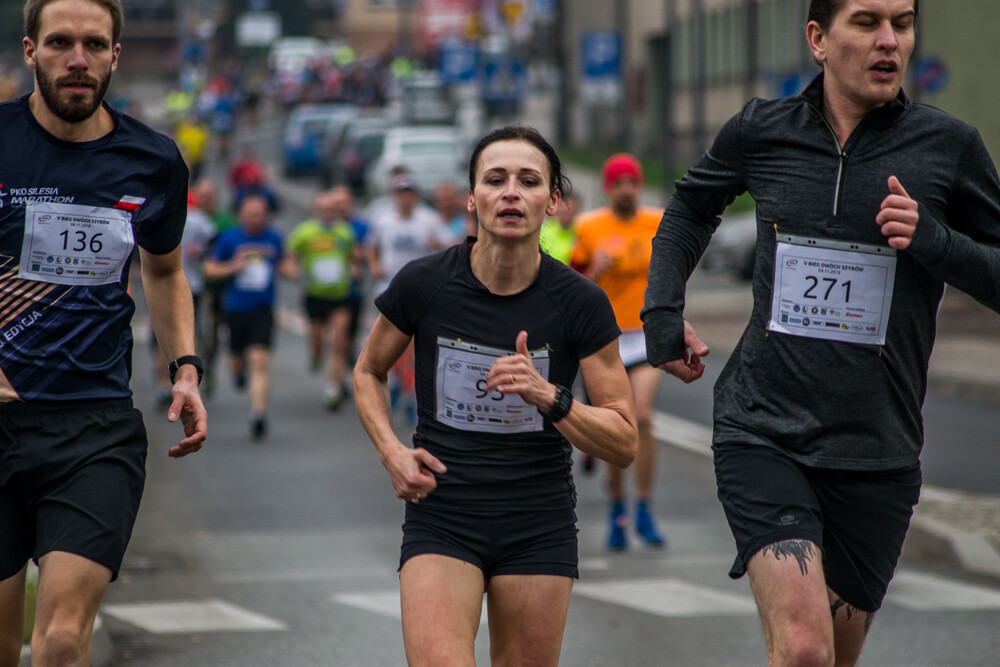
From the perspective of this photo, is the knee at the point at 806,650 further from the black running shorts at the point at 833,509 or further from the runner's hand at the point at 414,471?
the runner's hand at the point at 414,471

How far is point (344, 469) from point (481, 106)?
34.4 m

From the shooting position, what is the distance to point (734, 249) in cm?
2742

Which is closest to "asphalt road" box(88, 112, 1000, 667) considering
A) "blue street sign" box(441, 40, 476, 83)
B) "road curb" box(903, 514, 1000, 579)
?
"road curb" box(903, 514, 1000, 579)

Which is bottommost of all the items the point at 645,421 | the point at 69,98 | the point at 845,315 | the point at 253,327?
the point at 253,327

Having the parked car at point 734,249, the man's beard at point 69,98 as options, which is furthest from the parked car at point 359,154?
the man's beard at point 69,98

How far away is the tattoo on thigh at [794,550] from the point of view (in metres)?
4.38

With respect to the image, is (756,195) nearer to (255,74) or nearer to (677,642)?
(677,642)

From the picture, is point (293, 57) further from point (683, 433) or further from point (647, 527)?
point (647, 527)

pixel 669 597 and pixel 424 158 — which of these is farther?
pixel 424 158

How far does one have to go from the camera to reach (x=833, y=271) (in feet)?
14.9

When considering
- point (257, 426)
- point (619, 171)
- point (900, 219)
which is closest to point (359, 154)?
point (257, 426)

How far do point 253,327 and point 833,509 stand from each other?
11.0m

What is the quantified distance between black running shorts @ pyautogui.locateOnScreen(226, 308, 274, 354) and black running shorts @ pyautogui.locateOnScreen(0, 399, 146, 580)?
10.4 meters

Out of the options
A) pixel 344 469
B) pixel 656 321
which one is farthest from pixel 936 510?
pixel 656 321
